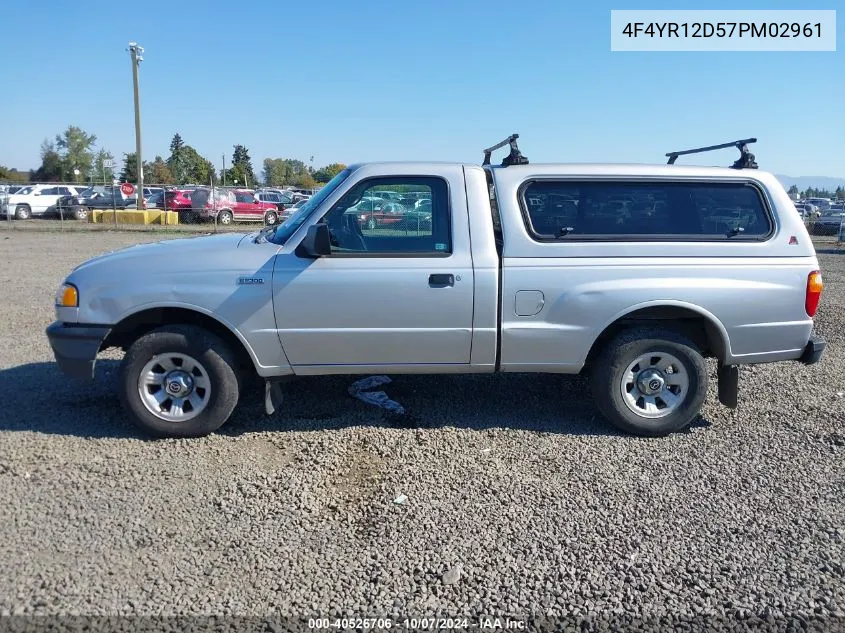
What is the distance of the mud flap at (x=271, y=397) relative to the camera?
4.57 metres

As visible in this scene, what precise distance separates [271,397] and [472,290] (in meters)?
1.63

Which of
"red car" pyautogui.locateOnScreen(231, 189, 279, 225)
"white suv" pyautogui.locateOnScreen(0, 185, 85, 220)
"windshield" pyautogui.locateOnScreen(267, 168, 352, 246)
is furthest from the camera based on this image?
"red car" pyautogui.locateOnScreen(231, 189, 279, 225)

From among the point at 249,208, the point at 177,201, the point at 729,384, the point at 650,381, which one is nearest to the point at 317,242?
the point at 650,381

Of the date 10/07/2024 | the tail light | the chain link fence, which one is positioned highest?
the chain link fence

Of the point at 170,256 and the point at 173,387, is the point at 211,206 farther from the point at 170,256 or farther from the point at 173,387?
the point at 173,387

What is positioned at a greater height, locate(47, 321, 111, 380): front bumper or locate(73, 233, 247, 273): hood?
locate(73, 233, 247, 273): hood

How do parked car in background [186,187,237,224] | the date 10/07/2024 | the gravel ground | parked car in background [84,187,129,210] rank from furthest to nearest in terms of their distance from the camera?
parked car in background [84,187,129,210]
parked car in background [186,187,237,224]
the gravel ground
the date 10/07/2024

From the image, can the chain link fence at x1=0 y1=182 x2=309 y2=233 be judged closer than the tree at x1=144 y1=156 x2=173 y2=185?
Yes

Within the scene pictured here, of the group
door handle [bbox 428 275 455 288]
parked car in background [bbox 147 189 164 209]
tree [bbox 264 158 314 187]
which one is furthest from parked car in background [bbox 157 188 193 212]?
tree [bbox 264 158 314 187]

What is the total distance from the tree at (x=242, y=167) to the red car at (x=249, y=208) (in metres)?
56.9

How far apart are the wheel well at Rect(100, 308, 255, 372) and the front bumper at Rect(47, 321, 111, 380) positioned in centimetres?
12

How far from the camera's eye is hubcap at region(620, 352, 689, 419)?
467 centimetres

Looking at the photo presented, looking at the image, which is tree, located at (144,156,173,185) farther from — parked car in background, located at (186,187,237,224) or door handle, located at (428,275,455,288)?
door handle, located at (428,275,455,288)

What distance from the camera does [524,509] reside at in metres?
3.64
